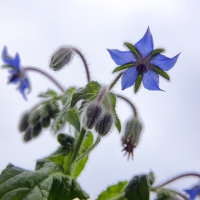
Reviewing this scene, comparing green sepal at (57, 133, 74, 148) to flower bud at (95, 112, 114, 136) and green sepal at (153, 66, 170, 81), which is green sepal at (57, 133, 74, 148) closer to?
flower bud at (95, 112, 114, 136)

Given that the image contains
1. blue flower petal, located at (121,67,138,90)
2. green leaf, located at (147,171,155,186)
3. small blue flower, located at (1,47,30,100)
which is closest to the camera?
blue flower petal, located at (121,67,138,90)

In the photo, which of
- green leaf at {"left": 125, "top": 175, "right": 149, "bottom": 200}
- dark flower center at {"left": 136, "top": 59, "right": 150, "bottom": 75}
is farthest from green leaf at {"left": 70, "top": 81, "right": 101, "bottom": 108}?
green leaf at {"left": 125, "top": 175, "right": 149, "bottom": 200}

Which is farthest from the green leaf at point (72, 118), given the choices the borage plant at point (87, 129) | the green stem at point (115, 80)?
the green stem at point (115, 80)

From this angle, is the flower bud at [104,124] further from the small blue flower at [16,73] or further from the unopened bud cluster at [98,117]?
the small blue flower at [16,73]

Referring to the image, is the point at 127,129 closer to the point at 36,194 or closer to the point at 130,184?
the point at 130,184

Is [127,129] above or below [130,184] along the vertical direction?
above

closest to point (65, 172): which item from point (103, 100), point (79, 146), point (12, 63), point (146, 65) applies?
point (79, 146)
